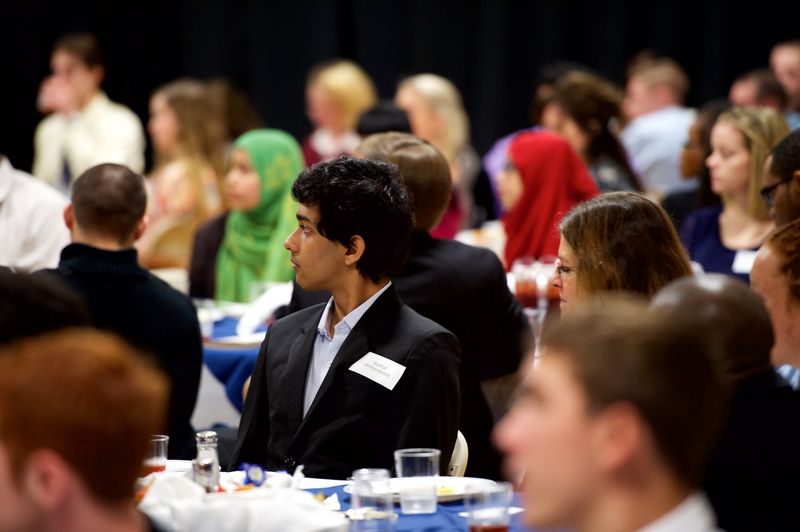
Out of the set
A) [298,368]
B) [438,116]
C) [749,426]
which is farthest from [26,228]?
[749,426]

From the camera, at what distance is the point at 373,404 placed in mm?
3176

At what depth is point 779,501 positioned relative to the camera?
2463 mm

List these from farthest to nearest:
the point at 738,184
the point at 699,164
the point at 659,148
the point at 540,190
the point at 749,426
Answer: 1. the point at 659,148
2. the point at 699,164
3. the point at 540,190
4. the point at 738,184
5. the point at 749,426

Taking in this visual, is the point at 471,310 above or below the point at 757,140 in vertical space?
below

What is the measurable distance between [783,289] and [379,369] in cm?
105

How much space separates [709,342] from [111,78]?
384 inches

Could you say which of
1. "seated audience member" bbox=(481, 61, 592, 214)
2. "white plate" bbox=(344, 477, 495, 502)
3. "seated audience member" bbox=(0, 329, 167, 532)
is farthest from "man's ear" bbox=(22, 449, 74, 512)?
"seated audience member" bbox=(481, 61, 592, 214)

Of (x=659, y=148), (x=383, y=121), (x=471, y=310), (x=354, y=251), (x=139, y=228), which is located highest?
(x=659, y=148)

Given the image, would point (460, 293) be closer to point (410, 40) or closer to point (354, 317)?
point (354, 317)

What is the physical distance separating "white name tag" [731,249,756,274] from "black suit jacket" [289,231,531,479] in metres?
1.56

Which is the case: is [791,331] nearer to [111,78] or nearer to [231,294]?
[231,294]

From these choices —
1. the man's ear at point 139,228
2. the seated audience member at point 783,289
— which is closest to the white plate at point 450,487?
the seated audience member at point 783,289

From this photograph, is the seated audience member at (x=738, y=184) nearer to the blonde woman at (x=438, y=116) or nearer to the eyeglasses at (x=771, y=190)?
the eyeglasses at (x=771, y=190)

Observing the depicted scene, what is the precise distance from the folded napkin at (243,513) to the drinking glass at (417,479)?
326mm
